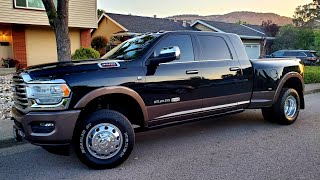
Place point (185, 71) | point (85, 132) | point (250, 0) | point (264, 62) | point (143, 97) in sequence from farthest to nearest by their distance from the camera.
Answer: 1. point (250, 0)
2. point (264, 62)
3. point (185, 71)
4. point (143, 97)
5. point (85, 132)

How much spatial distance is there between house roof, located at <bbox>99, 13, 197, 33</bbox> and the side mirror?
79.7 ft

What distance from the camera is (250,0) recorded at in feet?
98.9

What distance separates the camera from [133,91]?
480 centimetres

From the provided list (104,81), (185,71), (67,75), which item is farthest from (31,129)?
(185,71)

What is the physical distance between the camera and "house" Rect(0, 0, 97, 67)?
18250mm

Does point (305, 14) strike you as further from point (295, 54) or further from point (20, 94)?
point (20, 94)

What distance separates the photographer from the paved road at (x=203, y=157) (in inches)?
172

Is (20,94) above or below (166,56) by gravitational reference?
below

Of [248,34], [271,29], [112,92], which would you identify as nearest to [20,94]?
[112,92]

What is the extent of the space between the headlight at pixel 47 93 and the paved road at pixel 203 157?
1.00 m

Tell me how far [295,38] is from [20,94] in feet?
111

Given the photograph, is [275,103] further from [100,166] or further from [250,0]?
[250,0]

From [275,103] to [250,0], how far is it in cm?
2538

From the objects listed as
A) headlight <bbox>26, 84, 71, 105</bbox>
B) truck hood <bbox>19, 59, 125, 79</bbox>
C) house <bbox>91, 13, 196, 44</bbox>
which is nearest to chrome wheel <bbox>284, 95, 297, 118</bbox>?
truck hood <bbox>19, 59, 125, 79</bbox>
